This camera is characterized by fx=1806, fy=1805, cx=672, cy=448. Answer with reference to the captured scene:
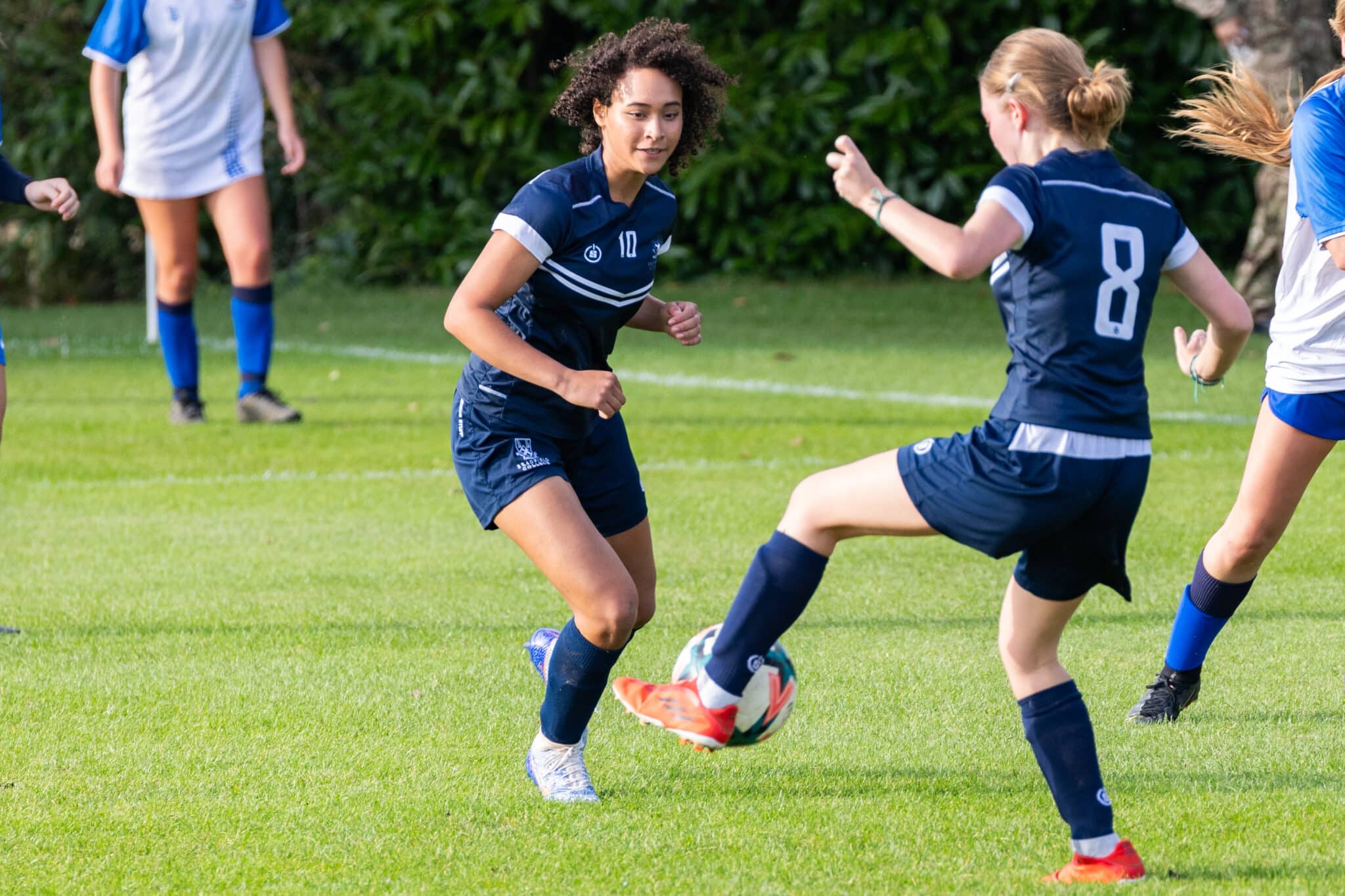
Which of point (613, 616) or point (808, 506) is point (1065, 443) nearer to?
point (808, 506)

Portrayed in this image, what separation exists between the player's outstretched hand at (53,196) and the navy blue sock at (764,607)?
2.66 m

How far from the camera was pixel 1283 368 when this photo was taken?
442 cm

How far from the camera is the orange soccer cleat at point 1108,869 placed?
327cm

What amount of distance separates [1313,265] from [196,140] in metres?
6.70

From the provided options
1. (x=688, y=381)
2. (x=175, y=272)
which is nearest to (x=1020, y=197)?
(x=175, y=272)

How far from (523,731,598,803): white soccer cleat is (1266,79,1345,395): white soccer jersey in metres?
1.92

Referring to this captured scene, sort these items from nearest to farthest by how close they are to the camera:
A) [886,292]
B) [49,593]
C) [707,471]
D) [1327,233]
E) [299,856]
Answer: [299,856], [1327,233], [49,593], [707,471], [886,292]

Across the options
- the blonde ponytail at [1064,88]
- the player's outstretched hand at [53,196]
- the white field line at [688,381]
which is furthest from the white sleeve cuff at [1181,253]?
the white field line at [688,381]

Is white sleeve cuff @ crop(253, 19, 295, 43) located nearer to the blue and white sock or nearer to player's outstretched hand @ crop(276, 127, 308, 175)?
player's outstretched hand @ crop(276, 127, 308, 175)

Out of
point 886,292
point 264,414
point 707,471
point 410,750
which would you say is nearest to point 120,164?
point 264,414

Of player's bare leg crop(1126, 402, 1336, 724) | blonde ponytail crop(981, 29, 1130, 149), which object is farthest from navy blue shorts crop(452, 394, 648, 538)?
player's bare leg crop(1126, 402, 1336, 724)

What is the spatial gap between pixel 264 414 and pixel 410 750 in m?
6.00

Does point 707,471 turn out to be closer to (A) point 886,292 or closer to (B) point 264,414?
(B) point 264,414

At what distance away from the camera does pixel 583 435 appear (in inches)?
162
